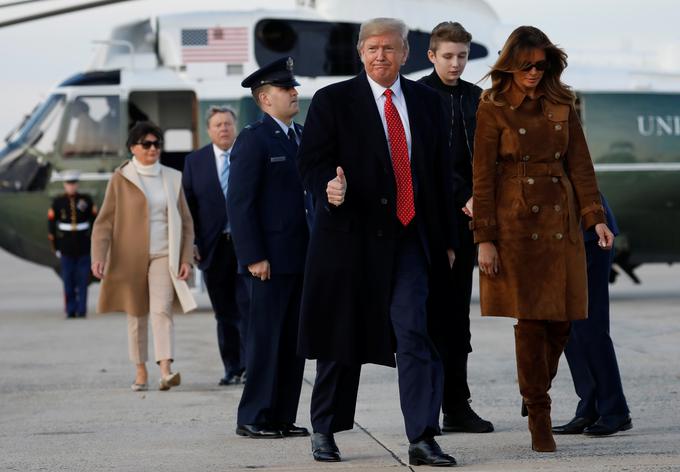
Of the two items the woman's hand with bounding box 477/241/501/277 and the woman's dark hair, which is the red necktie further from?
the woman's dark hair

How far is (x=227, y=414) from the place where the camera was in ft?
28.5

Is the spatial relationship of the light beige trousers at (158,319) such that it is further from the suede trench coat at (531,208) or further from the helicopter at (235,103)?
the helicopter at (235,103)

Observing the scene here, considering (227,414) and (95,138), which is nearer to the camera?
(227,414)

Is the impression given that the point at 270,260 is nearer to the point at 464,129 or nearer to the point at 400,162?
the point at 464,129

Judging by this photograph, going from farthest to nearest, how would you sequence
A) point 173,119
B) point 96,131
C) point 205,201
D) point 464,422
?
point 173,119 → point 96,131 → point 205,201 → point 464,422

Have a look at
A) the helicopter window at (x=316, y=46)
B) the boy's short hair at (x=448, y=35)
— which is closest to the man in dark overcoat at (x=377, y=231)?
the boy's short hair at (x=448, y=35)

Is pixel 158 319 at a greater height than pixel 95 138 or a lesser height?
lesser

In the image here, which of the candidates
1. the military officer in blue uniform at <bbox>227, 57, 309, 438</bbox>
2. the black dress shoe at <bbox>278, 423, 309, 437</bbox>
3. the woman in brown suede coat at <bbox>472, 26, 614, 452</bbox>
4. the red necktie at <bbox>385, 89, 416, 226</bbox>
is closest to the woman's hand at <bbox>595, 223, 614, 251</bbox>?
the woman in brown suede coat at <bbox>472, 26, 614, 452</bbox>

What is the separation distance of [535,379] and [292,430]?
1486 millimetres

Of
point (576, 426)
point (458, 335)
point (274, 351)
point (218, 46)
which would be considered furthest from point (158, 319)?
point (218, 46)

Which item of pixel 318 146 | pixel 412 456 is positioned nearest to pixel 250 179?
pixel 318 146

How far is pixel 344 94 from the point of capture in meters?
6.71

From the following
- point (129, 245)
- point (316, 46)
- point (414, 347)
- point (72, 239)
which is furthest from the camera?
point (316, 46)

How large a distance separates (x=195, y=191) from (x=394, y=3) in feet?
25.5
